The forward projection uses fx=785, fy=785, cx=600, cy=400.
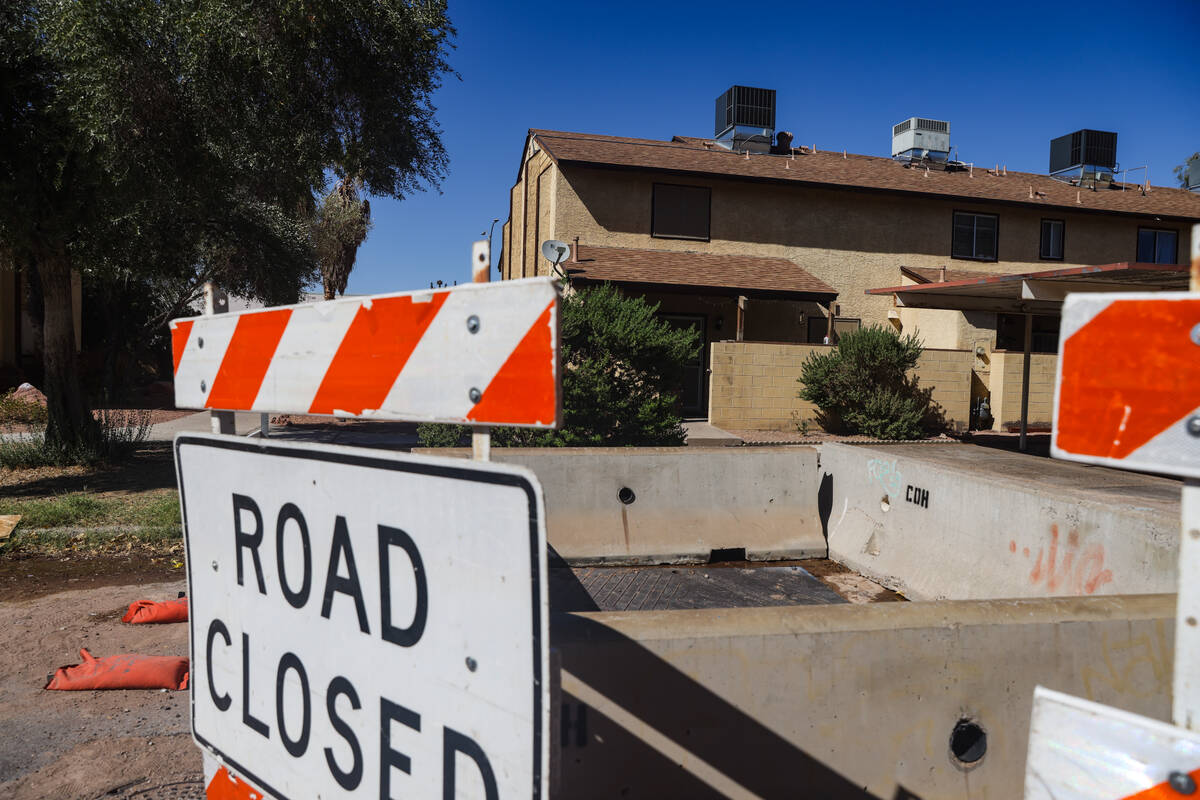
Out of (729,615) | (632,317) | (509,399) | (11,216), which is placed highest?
(11,216)

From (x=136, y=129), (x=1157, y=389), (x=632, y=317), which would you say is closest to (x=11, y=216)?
(x=136, y=129)

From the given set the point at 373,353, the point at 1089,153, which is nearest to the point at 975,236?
the point at 1089,153

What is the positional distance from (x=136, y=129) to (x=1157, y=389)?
→ 39.9ft

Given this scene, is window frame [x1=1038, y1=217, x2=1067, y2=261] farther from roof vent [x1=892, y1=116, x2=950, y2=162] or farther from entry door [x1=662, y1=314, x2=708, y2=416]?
entry door [x1=662, y1=314, x2=708, y2=416]

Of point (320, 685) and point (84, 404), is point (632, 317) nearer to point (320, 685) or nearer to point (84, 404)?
point (84, 404)

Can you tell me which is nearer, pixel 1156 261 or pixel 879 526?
pixel 879 526

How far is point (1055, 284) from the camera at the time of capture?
525 inches

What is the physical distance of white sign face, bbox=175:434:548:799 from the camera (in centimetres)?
161

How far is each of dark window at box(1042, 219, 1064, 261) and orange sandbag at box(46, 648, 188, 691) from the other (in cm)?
2667

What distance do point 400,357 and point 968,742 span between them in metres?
2.83

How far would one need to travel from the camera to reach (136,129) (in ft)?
34.6

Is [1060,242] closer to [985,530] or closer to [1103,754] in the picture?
[985,530]

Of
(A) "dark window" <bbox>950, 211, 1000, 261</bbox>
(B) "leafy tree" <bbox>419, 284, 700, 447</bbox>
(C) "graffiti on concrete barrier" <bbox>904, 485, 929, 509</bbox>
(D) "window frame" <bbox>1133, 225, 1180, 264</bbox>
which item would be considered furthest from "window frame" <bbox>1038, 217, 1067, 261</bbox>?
(C) "graffiti on concrete barrier" <bbox>904, 485, 929, 509</bbox>

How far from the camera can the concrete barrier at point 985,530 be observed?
16.1 feet
